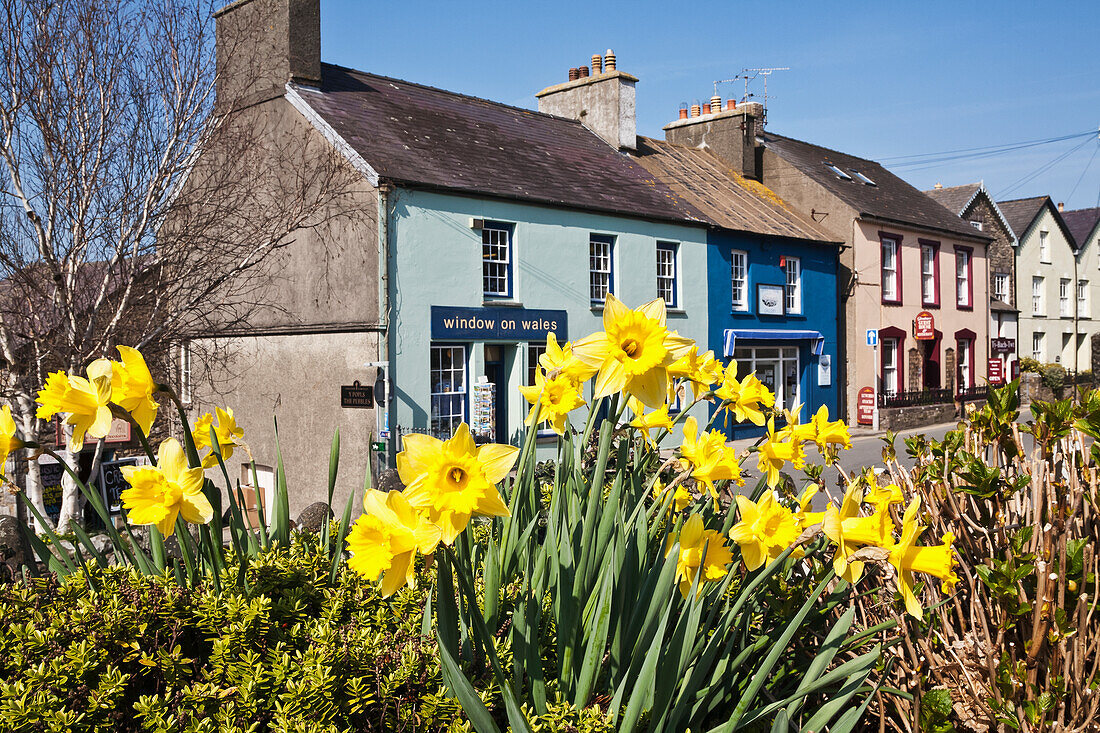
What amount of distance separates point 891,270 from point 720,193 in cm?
681

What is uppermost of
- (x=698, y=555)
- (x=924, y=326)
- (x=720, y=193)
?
(x=720, y=193)

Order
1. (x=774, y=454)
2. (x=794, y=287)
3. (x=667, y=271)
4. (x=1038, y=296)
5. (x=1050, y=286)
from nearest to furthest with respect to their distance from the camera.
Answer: (x=774, y=454) → (x=667, y=271) → (x=794, y=287) → (x=1038, y=296) → (x=1050, y=286)

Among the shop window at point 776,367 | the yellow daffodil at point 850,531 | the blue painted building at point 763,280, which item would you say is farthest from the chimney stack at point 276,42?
the yellow daffodil at point 850,531

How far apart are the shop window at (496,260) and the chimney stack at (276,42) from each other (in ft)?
14.2

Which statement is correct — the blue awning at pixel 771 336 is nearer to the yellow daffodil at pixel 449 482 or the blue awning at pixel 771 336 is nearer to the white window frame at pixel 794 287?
the white window frame at pixel 794 287

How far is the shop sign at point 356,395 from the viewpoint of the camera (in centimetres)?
1465

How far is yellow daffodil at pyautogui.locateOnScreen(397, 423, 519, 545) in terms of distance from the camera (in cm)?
176

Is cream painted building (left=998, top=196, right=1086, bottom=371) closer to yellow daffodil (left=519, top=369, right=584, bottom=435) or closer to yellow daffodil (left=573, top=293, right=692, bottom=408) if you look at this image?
yellow daffodil (left=519, top=369, right=584, bottom=435)

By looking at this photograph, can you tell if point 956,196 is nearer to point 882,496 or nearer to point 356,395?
point 356,395

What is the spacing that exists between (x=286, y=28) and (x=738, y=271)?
1182cm

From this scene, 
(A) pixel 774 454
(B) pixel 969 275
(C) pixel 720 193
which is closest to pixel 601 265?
(C) pixel 720 193

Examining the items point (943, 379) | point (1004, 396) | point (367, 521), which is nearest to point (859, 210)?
point (943, 379)

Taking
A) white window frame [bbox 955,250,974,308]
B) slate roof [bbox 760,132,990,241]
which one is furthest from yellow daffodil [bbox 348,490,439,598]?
white window frame [bbox 955,250,974,308]

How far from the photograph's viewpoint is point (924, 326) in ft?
88.2
